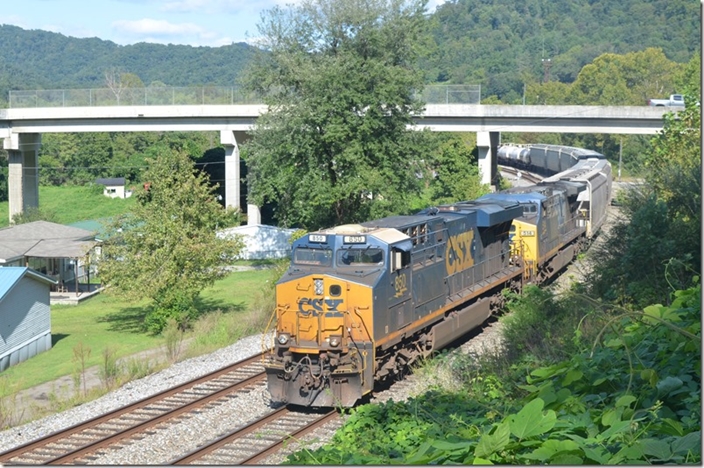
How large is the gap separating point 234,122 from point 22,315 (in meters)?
26.7

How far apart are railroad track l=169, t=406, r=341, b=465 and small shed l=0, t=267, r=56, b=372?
13.5 metres

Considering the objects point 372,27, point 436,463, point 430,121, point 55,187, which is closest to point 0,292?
point 372,27

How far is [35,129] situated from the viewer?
2104 inches

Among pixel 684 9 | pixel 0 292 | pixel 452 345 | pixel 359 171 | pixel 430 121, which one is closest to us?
pixel 452 345

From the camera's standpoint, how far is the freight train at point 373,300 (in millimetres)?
14414

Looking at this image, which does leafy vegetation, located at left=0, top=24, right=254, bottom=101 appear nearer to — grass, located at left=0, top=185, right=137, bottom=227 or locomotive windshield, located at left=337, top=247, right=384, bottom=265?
locomotive windshield, located at left=337, top=247, right=384, bottom=265

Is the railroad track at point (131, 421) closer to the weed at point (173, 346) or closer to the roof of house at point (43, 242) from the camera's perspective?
the weed at point (173, 346)

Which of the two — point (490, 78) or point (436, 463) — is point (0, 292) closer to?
point (436, 463)

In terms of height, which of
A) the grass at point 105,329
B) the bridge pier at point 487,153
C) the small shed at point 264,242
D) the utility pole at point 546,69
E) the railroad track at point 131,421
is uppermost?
the utility pole at point 546,69

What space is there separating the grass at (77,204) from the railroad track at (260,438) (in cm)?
5708

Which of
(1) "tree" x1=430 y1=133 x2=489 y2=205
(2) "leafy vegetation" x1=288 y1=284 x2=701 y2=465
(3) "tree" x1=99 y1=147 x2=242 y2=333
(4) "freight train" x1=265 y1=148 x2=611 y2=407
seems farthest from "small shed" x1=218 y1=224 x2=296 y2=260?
(2) "leafy vegetation" x1=288 y1=284 x2=701 y2=465

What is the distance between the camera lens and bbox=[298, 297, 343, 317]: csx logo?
1455 cm

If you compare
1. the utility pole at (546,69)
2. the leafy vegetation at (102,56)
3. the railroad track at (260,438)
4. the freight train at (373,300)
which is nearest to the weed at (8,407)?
the freight train at (373,300)

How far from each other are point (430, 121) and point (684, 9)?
10121 cm
